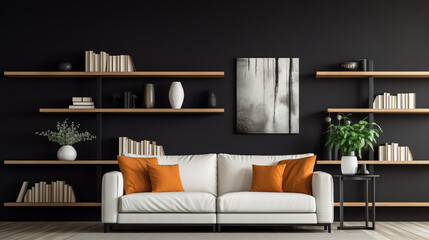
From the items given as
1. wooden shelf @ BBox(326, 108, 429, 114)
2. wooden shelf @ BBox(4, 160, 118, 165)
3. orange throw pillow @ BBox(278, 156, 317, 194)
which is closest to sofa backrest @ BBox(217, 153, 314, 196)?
orange throw pillow @ BBox(278, 156, 317, 194)

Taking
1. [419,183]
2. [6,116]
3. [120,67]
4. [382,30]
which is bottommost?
[419,183]

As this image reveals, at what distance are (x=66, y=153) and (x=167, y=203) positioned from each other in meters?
1.75

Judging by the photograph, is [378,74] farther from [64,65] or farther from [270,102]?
[64,65]

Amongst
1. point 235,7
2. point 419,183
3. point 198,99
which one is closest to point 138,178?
point 198,99

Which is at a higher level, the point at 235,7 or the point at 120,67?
the point at 235,7

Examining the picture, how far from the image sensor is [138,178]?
5734 mm

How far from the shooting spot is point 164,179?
18.6ft

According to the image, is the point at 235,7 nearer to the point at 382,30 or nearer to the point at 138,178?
the point at 382,30

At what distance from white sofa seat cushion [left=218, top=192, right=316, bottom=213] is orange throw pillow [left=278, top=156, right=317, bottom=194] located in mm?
270

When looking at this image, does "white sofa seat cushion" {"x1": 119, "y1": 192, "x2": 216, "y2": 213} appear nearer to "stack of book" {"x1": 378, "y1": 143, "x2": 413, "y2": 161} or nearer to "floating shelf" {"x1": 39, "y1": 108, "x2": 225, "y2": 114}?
"floating shelf" {"x1": 39, "y1": 108, "x2": 225, "y2": 114}

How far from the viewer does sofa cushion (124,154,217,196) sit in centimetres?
595

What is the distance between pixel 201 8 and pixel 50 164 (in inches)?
107

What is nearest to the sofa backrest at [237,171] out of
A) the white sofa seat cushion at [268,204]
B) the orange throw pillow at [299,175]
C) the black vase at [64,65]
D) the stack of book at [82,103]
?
the orange throw pillow at [299,175]

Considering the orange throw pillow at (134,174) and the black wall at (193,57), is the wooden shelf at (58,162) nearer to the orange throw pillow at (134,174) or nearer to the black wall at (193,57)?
the black wall at (193,57)
